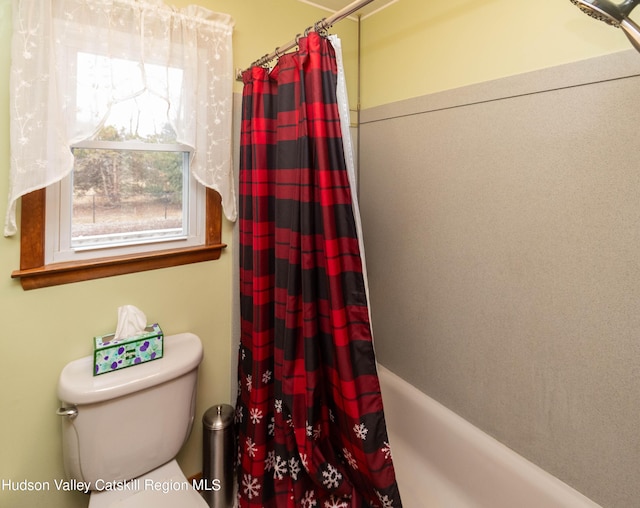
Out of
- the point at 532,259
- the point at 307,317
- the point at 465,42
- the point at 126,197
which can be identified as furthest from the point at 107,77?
the point at 532,259

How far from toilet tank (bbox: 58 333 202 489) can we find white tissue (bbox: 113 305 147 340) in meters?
0.13

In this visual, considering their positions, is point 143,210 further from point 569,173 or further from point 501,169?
point 569,173

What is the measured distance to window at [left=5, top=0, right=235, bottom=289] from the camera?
1.16 m

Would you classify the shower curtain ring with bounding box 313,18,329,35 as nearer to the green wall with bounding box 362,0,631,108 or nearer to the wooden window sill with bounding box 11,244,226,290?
the green wall with bounding box 362,0,631,108

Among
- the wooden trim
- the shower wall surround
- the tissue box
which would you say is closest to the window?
the wooden trim

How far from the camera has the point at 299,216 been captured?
123 centimetres

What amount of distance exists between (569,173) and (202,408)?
1772 mm

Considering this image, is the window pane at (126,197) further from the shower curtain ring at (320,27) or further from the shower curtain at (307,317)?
the shower curtain ring at (320,27)

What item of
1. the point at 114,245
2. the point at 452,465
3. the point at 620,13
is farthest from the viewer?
the point at 452,465

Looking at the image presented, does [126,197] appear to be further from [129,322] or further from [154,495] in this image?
[154,495]

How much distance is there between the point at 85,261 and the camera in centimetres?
134

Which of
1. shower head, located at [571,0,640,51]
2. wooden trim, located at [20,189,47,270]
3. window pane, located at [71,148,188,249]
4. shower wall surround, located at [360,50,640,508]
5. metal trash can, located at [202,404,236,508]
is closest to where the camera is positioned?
shower head, located at [571,0,640,51]

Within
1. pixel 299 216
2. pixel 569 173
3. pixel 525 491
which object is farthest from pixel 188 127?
pixel 525 491

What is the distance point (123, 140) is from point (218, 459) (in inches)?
53.5
